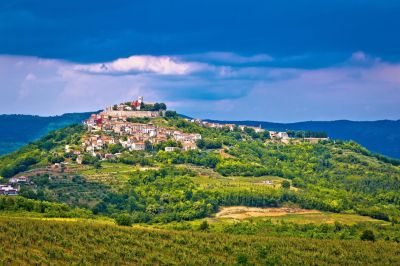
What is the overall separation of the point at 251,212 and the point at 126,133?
2443 inches

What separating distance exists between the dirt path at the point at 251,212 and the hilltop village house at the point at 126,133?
38.4 metres

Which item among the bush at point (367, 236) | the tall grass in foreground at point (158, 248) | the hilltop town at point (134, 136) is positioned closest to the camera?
the tall grass in foreground at point (158, 248)

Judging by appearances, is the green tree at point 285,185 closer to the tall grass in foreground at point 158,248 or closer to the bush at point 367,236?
the bush at point 367,236

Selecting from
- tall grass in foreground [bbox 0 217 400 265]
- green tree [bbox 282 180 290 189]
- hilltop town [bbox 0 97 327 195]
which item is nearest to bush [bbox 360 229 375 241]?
tall grass in foreground [bbox 0 217 400 265]

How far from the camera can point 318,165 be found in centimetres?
14688

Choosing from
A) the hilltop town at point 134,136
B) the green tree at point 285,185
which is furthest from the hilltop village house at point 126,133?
the green tree at point 285,185

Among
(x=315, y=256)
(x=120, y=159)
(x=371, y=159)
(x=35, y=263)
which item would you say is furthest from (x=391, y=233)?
(x=371, y=159)

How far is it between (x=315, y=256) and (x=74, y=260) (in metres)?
21.5

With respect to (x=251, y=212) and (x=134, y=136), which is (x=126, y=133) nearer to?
(x=134, y=136)

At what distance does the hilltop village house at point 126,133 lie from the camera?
144m

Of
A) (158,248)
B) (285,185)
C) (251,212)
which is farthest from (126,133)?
(158,248)

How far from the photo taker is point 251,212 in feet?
333

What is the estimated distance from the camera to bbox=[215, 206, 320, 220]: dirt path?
324ft

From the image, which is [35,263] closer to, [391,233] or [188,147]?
[391,233]
